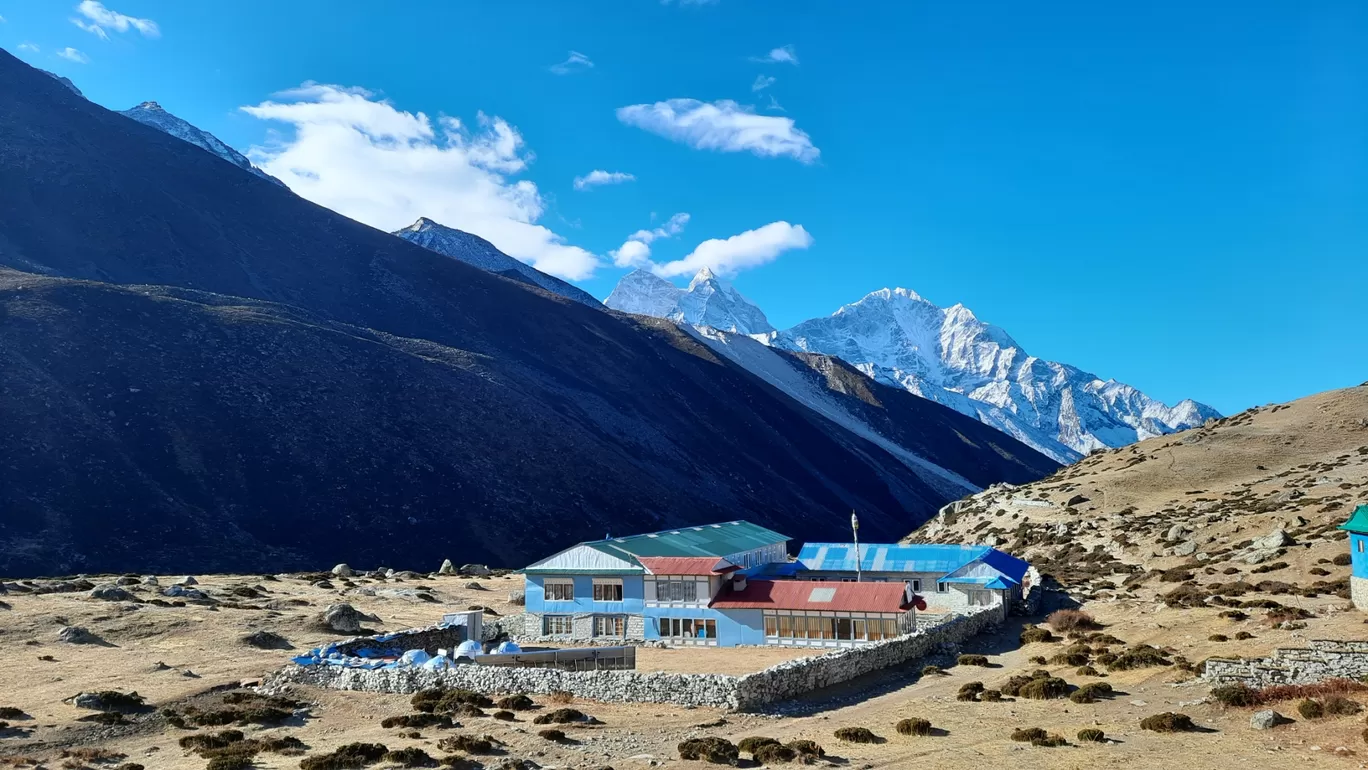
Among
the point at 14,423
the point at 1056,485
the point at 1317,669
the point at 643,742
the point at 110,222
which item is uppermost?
the point at 110,222

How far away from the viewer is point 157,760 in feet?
90.6

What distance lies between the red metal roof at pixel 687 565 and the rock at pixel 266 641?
20.4 m

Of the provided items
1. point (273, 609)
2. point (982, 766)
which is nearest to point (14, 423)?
point (273, 609)

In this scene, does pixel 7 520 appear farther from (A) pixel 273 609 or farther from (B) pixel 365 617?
(B) pixel 365 617

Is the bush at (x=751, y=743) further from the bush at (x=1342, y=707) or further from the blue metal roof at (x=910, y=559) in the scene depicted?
the blue metal roof at (x=910, y=559)

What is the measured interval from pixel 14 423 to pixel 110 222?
95.8m

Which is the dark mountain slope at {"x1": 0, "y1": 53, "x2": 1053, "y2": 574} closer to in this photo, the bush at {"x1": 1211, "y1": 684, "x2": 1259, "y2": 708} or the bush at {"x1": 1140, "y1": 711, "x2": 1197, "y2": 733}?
the bush at {"x1": 1140, "y1": 711, "x2": 1197, "y2": 733}

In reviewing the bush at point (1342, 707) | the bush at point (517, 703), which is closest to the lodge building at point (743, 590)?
the bush at point (517, 703)

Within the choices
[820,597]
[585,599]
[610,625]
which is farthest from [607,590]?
[820,597]

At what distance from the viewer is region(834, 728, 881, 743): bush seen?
2812cm

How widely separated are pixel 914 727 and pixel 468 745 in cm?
1455

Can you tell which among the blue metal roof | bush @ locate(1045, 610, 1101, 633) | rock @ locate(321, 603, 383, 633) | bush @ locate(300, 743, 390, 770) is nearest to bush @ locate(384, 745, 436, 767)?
bush @ locate(300, 743, 390, 770)

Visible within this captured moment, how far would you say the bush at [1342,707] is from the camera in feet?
84.3

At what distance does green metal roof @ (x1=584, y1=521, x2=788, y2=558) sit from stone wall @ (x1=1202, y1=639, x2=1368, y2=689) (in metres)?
28.5
